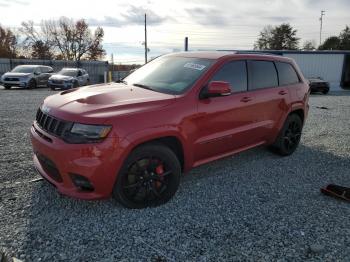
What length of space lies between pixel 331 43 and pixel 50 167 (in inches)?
2788

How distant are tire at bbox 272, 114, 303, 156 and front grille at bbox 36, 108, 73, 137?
12.4ft

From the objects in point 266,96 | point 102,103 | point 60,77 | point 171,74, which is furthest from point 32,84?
point 102,103

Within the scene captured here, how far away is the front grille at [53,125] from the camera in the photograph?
355 centimetres

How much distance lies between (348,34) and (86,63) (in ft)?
169

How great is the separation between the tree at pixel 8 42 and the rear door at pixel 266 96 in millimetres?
60511

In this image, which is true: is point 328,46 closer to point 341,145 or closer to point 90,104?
point 341,145

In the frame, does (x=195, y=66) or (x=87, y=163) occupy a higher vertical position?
(x=195, y=66)

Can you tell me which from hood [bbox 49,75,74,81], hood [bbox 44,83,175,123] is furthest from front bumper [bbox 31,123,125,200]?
hood [bbox 49,75,74,81]

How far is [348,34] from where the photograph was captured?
63625 mm

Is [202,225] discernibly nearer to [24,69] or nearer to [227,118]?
[227,118]

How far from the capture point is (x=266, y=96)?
538 cm

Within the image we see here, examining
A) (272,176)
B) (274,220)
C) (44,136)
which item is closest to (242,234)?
(274,220)

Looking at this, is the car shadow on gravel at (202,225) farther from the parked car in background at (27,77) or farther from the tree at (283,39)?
the tree at (283,39)

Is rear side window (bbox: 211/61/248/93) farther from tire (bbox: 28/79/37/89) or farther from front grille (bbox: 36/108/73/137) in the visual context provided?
tire (bbox: 28/79/37/89)
